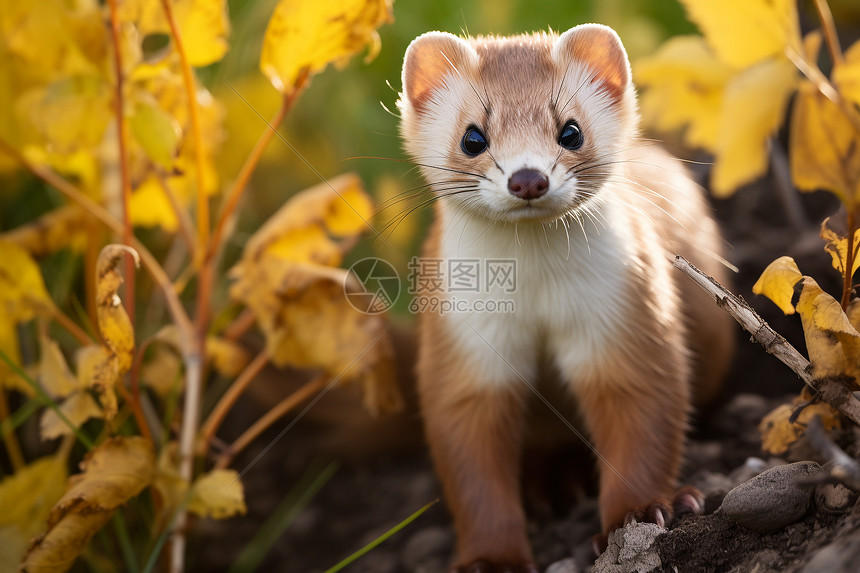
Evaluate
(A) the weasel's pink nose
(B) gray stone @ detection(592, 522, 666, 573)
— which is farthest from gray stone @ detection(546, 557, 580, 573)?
(A) the weasel's pink nose

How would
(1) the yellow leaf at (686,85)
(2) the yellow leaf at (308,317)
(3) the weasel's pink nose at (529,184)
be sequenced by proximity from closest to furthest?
(3) the weasel's pink nose at (529,184), (2) the yellow leaf at (308,317), (1) the yellow leaf at (686,85)

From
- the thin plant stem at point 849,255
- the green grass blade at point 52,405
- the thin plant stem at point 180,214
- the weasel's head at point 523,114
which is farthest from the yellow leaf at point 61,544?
the thin plant stem at point 849,255

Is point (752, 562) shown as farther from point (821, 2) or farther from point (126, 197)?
point (126, 197)

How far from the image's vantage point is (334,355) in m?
1.72

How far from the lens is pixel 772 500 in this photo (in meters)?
1.16

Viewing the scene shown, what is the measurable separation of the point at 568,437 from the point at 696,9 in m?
1.02

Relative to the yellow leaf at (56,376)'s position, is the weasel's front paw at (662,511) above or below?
below

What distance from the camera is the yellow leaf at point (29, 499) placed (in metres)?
1.58

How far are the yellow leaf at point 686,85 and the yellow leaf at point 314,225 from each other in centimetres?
72

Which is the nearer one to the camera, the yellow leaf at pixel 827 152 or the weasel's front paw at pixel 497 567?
the yellow leaf at pixel 827 152

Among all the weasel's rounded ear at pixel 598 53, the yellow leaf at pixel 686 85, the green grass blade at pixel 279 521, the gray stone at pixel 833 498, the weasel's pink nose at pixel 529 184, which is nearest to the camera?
the gray stone at pixel 833 498

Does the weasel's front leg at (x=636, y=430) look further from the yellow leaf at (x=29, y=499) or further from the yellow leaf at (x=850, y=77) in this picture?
the yellow leaf at (x=29, y=499)

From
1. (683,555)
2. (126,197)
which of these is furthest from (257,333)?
(683,555)

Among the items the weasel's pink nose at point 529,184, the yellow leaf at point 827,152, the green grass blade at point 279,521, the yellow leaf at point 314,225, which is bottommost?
the green grass blade at point 279,521
